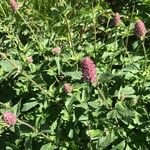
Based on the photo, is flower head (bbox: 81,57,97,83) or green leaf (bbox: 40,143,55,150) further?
green leaf (bbox: 40,143,55,150)

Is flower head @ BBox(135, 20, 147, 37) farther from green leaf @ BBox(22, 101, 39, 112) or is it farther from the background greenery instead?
green leaf @ BBox(22, 101, 39, 112)

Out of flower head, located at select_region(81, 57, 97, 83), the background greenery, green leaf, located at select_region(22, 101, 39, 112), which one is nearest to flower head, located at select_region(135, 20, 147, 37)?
the background greenery

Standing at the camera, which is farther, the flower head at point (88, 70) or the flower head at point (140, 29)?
the flower head at point (140, 29)

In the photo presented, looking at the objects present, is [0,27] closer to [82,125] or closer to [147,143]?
[82,125]

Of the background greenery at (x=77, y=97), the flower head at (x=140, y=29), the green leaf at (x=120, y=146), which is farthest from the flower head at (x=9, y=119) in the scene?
the flower head at (x=140, y=29)

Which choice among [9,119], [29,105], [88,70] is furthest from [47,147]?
[88,70]

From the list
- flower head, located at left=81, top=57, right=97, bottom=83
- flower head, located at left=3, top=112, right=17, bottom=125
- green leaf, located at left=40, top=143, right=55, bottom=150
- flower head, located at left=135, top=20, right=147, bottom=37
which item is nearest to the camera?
flower head, located at left=81, top=57, right=97, bottom=83

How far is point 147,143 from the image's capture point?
2.81 m

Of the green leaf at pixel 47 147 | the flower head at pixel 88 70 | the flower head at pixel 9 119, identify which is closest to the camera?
the flower head at pixel 88 70

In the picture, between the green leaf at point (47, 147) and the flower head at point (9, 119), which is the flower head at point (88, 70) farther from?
the green leaf at point (47, 147)

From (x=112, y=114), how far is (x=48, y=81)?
0.84 meters

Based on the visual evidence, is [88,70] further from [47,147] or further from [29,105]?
[29,105]

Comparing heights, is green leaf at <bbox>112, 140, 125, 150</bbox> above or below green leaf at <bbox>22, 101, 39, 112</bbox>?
below

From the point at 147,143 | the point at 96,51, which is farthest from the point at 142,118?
the point at 96,51
